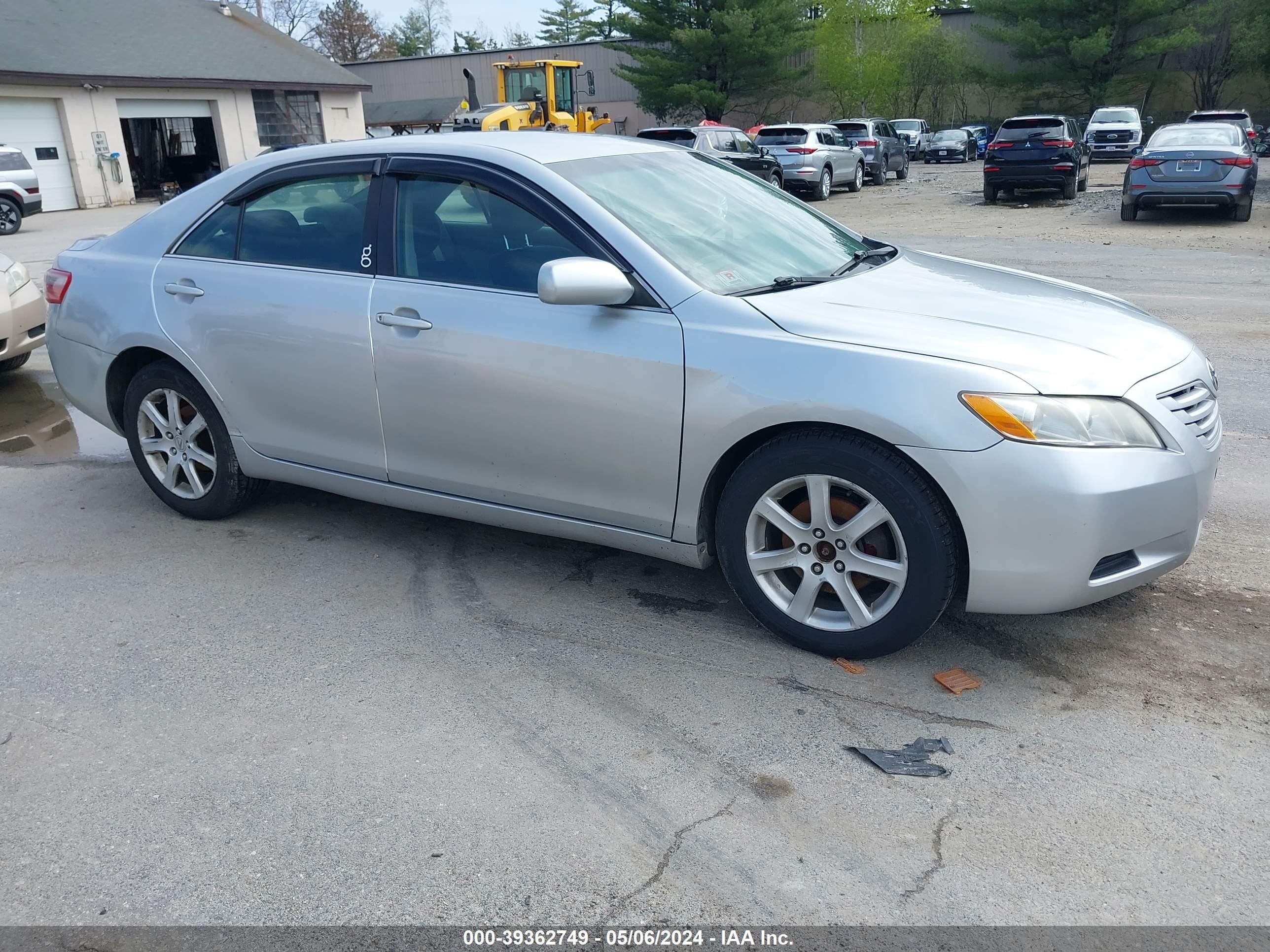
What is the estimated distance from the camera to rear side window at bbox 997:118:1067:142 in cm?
2056

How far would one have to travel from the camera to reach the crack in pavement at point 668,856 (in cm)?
252

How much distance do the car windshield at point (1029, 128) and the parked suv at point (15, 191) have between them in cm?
1998

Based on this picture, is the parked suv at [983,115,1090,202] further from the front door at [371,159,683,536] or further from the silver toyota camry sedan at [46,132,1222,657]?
the front door at [371,159,683,536]

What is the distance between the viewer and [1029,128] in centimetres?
2078

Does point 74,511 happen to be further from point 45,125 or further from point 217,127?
point 217,127

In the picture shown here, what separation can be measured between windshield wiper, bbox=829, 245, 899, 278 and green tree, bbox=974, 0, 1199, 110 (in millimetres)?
45936

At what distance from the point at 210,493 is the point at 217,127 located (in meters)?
33.2

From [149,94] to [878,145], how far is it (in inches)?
838

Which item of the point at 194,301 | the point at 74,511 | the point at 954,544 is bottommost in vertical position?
the point at 74,511

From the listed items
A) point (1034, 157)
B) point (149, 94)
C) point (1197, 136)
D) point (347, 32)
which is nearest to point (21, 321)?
point (1197, 136)

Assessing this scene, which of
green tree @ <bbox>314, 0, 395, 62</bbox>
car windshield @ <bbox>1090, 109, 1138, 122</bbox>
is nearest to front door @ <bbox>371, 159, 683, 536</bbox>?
car windshield @ <bbox>1090, 109, 1138, 122</bbox>

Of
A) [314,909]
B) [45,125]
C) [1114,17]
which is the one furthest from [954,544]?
[1114,17]

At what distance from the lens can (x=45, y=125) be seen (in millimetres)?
29047

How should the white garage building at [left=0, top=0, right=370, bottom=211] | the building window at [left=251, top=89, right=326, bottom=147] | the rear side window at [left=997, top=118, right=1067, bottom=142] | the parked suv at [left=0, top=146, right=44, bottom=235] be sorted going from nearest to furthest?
the rear side window at [left=997, top=118, right=1067, bottom=142] < the parked suv at [left=0, top=146, right=44, bottom=235] < the white garage building at [left=0, top=0, right=370, bottom=211] < the building window at [left=251, top=89, right=326, bottom=147]
